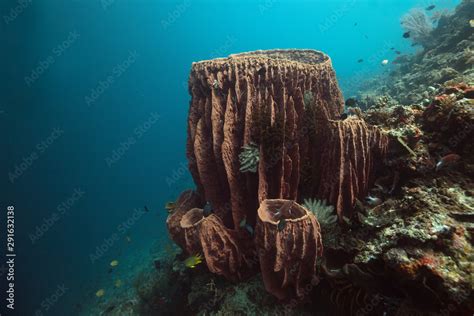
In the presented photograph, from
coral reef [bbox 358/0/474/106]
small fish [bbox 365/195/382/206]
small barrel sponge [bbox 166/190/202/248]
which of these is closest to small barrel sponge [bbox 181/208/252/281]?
small barrel sponge [bbox 166/190/202/248]

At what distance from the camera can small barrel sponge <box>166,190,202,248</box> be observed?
477 cm

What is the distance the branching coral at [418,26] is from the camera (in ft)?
50.1

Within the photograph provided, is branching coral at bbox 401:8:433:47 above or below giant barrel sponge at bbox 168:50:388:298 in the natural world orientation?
above

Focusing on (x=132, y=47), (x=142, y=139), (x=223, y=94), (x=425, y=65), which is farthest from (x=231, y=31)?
(x=223, y=94)

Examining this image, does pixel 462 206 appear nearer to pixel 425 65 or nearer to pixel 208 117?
pixel 208 117

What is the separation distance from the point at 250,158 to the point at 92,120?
66.7 metres

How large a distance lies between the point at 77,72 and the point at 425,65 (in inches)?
2532
